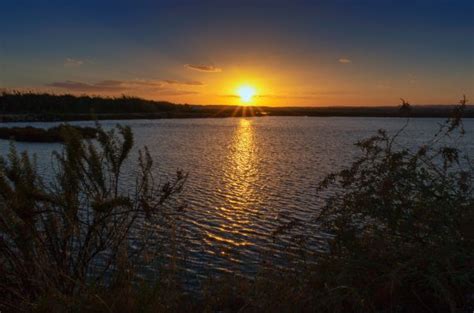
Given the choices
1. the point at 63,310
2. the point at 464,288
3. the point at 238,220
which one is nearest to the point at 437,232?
the point at 464,288

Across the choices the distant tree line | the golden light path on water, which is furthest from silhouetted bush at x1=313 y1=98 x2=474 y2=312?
the distant tree line

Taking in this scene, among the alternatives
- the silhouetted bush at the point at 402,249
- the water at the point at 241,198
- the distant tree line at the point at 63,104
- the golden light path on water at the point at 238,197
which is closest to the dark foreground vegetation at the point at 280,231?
the silhouetted bush at the point at 402,249

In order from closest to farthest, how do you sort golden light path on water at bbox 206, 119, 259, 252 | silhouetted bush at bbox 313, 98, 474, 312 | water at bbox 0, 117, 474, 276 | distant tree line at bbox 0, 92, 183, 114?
silhouetted bush at bbox 313, 98, 474, 312, water at bbox 0, 117, 474, 276, golden light path on water at bbox 206, 119, 259, 252, distant tree line at bbox 0, 92, 183, 114

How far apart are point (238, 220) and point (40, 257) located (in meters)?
8.15

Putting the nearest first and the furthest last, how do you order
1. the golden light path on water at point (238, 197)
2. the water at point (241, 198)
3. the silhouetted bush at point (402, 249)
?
the silhouetted bush at point (402, 249), the water at point (241, 198), the golden light path on water at point (238, 197)

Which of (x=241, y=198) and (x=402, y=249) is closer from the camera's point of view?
(x=402, y=249)

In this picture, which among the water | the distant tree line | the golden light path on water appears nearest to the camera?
the water

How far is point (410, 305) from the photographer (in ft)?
16.3

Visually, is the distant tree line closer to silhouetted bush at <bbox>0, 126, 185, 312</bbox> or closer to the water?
the water

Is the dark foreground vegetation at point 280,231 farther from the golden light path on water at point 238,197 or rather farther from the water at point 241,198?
the golden light path on water at point 238,197

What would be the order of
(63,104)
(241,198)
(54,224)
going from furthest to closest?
(63,104)
(241,198)
(54,224)

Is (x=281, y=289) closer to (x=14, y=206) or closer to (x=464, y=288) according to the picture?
(x=464, y=288)

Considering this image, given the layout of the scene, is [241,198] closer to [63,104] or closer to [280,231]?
[280,231]

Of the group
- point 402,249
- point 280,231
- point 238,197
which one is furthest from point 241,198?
point 402,249
